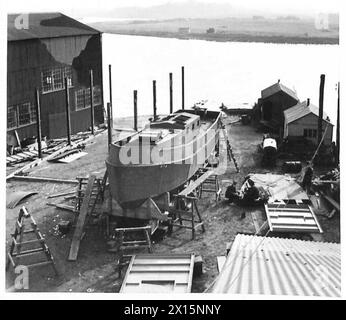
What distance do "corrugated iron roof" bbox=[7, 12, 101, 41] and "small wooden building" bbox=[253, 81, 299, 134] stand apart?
14.1 metres

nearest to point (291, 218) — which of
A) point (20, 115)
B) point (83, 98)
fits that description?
point (20, 115)

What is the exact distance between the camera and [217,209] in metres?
20.4

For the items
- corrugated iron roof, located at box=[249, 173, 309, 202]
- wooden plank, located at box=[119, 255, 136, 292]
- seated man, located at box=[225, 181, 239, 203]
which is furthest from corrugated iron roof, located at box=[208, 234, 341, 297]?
corrugated iron roof, located at box=[249, 173, 309, 202]

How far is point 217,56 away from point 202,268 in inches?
2967

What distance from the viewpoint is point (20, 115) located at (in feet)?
98.7

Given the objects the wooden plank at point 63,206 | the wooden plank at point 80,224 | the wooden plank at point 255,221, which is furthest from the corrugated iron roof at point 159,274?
the wooden plank at point 63,206

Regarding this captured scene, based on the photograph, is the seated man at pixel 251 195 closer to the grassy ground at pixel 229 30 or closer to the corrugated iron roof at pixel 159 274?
the corrugated iron roof at pixel 159 274

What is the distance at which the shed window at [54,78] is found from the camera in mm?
31692

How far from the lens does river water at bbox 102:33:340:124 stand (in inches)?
2122

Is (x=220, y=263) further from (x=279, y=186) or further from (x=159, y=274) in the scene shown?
(x=279, y=186)

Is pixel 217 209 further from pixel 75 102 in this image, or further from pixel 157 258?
pixel 75 102

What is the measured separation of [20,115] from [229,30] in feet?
284
